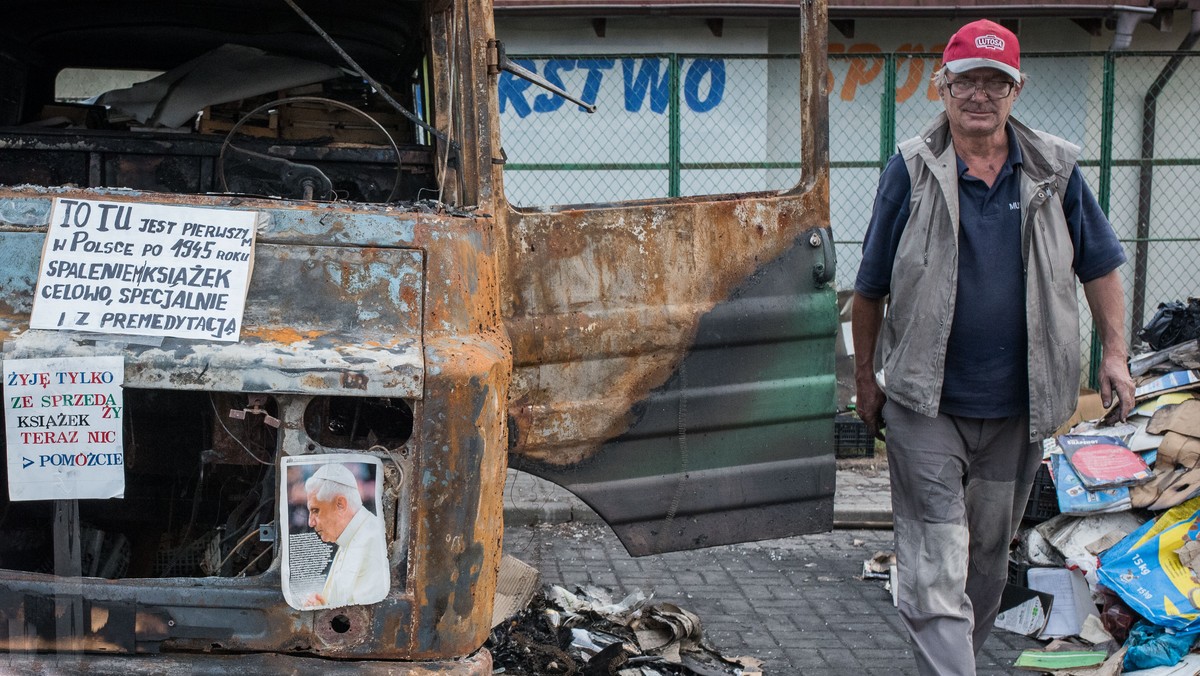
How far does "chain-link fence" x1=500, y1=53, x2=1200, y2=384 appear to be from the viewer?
9141 mm

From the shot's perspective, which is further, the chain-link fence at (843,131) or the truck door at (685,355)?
the chain-link fence at (843,131)

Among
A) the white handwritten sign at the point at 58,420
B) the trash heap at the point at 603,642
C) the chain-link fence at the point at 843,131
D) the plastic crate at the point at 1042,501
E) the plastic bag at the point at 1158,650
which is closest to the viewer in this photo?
the white handwritten sign at the point at 58,420

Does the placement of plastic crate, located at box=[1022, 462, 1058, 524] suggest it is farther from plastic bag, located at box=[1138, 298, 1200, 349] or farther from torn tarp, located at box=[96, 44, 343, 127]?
torn tarp, located at box=[96, 44, 343, 127]

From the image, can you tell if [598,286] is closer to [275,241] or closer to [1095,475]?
[275,241]

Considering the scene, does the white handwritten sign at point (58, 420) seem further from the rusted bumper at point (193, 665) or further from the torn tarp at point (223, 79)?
the torn tarp at point (223, 79)

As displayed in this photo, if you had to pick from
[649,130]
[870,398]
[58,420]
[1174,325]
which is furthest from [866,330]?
[649,130]

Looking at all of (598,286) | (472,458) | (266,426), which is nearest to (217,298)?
(266,426)

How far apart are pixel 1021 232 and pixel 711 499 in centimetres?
129

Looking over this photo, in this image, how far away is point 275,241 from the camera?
8.54 ft

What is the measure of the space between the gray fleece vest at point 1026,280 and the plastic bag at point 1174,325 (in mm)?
2923

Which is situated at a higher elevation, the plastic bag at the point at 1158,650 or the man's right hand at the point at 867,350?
the man's right hand at the point at 867,350

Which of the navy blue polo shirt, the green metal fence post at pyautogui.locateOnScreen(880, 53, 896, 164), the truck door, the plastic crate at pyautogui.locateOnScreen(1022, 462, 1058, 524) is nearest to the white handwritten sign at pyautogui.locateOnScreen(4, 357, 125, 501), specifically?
the truck door

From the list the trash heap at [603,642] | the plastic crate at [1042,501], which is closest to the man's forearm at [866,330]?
the trash heap at [603,642]

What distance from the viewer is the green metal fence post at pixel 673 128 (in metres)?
8.54
